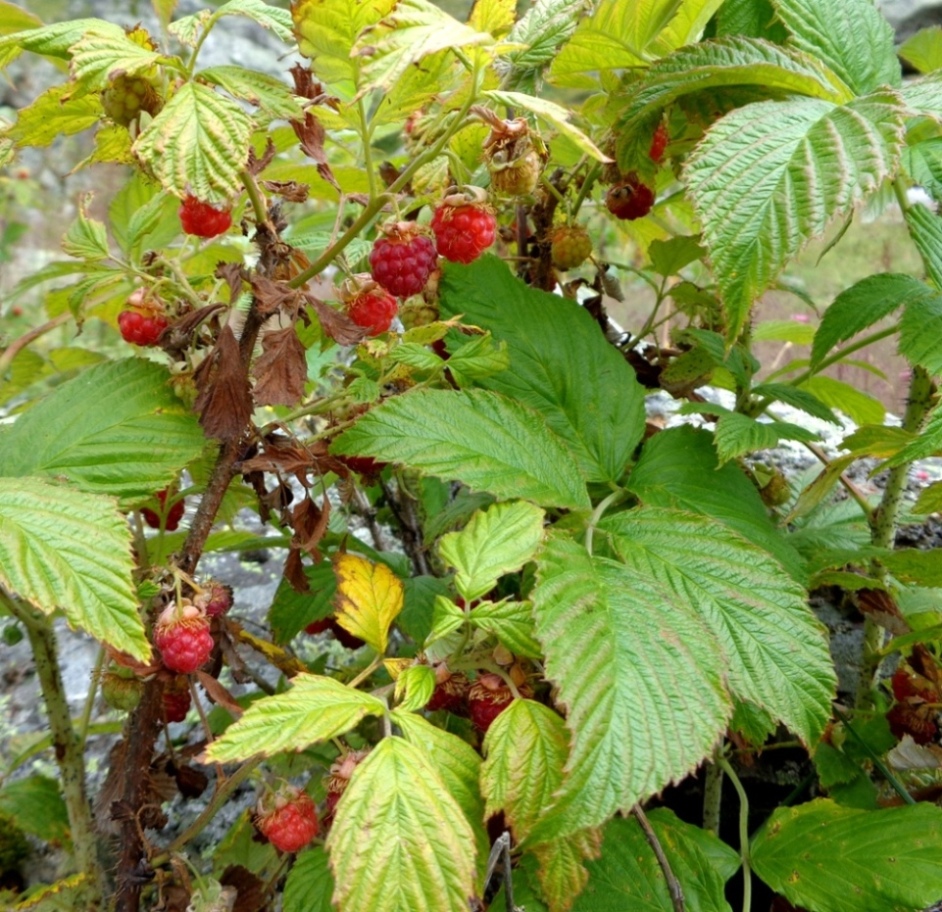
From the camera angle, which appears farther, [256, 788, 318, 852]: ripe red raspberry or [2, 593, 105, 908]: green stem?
[2, 593, 105, 908]: green stem

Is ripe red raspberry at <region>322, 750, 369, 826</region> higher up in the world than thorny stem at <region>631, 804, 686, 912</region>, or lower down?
higher up

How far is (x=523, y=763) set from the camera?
547 millimetres

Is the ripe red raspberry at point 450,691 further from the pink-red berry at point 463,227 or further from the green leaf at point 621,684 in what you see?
the pink-red berry at point 463,227

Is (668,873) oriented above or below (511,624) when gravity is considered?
below

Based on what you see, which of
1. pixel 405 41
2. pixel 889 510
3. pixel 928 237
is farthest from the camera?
pixel 889 510

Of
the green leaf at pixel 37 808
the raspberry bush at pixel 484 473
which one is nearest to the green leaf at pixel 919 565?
the raspberry bush at pixel 484 473

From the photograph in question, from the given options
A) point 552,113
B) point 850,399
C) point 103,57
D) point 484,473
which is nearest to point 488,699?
Result: point 484,473

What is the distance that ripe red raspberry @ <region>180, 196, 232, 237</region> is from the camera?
65cm

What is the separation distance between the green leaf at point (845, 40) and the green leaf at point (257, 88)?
425 millimetres

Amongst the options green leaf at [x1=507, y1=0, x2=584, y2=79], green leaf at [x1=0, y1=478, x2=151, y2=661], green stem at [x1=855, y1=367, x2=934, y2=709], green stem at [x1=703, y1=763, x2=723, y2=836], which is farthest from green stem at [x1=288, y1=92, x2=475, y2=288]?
green stem at [x1=703, y1=763, x2=723, y2=836]

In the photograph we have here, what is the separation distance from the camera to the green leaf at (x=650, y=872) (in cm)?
69

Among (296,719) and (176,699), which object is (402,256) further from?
(176,699)

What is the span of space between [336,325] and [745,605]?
14.8 inches

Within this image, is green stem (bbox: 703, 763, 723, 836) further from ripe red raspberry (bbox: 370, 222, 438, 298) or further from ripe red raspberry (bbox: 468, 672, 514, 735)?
ripe red raspberry (bbox: 370, 222, 438, 298)
